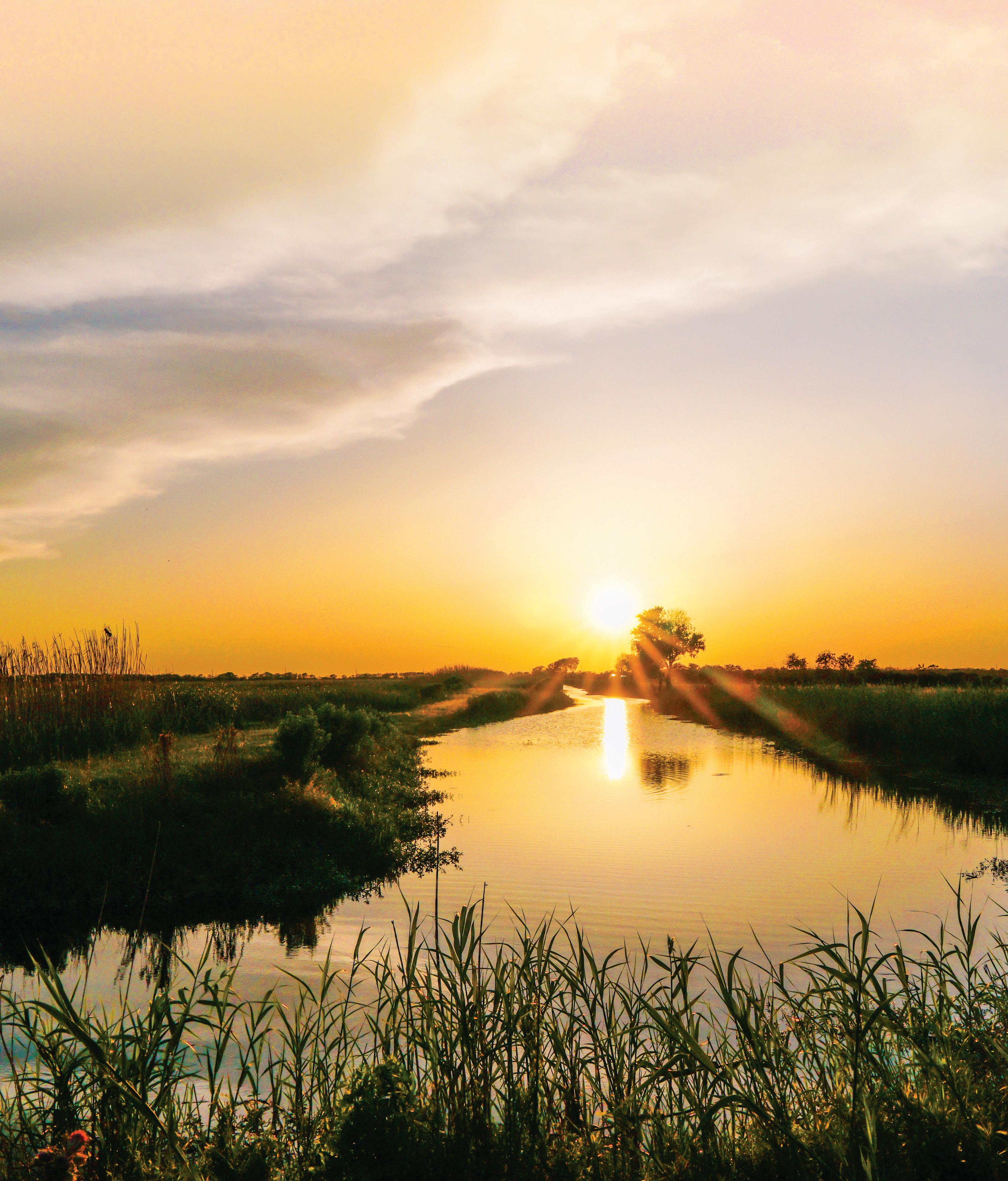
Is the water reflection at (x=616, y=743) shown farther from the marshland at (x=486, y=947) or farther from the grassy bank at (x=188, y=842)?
the grassy bank at (x=188, y=842)

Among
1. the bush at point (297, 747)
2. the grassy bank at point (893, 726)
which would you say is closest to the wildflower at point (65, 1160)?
the bush at point (297, 747)

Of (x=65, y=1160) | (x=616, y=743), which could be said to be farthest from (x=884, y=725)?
(x=65, y=1160)

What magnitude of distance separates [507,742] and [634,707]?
2998 centimetres

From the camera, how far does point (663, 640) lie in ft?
339

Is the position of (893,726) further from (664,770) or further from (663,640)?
(663,640)

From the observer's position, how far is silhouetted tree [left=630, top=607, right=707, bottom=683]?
10275cm

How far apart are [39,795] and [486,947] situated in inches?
265

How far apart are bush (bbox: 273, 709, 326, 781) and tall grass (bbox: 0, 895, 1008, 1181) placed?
9.13 metres

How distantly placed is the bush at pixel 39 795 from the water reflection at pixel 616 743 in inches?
556

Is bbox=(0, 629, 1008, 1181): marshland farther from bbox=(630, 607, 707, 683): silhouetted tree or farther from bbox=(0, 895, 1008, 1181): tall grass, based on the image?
bbox=(630, 607, 707, 683): silhouetted tree

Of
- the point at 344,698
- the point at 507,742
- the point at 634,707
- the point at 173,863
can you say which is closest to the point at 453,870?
the point at 173,863

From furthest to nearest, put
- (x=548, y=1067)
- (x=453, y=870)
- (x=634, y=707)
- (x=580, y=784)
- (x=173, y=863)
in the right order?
(x=634, y=707) < (x=580, y=784) < (x=453, y=870) < (x=173, y=863) < (x=548, y=1067)

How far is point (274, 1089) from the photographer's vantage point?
3.93 m

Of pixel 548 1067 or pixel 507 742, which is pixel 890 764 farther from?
pixel 548 1067
